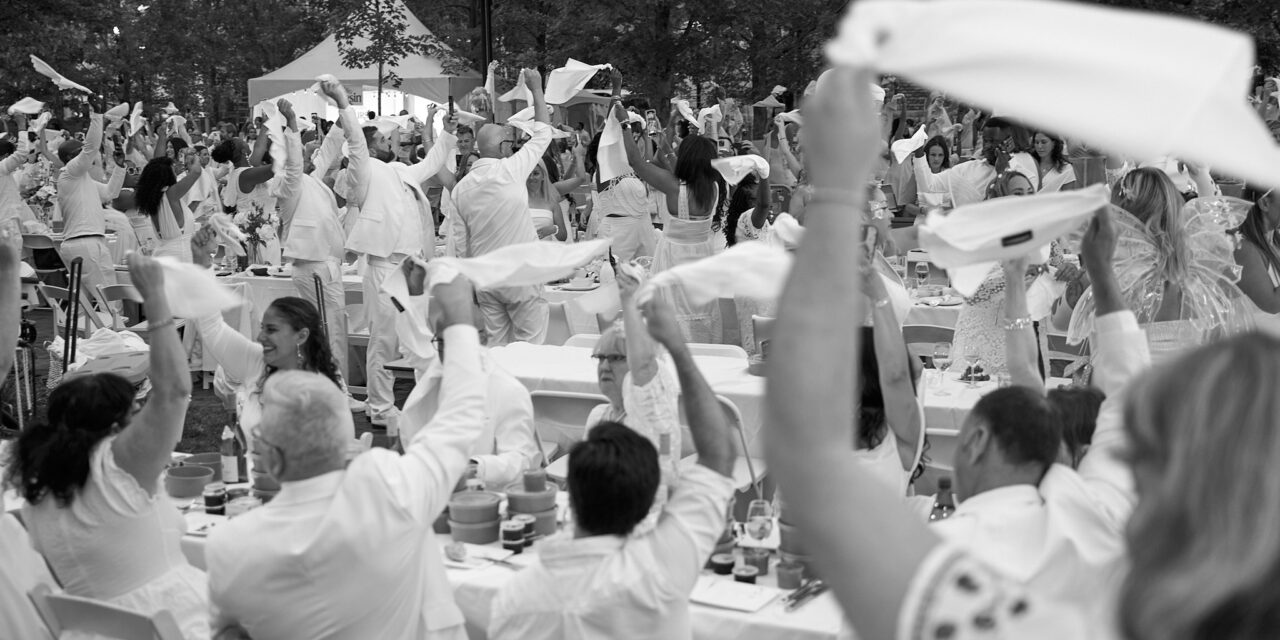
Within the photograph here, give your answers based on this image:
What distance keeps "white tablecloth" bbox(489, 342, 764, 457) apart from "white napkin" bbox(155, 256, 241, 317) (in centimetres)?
208

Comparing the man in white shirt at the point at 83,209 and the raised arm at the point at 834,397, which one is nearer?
the raised arm at the point at 834,397

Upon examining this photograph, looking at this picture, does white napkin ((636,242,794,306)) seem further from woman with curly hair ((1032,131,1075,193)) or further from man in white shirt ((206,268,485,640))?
woman with curly hair ((1032,131,1075,193))

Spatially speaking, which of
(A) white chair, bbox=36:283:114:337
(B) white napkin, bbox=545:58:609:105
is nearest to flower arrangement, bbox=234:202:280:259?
(A) white chair, bbox=36:283:114:337

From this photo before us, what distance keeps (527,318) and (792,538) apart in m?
4.95

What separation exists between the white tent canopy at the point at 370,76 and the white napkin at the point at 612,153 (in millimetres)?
12465

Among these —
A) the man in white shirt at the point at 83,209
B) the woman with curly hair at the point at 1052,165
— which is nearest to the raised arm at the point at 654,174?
the woman with curly hair at the point at 1052,165

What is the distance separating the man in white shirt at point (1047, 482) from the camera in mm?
2424

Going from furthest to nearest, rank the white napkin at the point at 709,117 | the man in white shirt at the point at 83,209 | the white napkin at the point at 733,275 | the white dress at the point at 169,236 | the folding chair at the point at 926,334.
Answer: the white napkin at the point at 709,117 < the man in white shirt at the point at 83,209 < the white dress at the point at 169,236 < the folding chair at the point at 926,334 < the white napkin at the point at 733,275

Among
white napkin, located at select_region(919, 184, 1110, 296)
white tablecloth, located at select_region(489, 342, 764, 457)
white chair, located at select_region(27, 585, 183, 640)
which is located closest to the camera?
white napkin, located at select_region(919, 184, 1110, 296)

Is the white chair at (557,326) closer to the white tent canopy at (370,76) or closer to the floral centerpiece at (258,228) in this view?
the floral centerpiece at (258,228)

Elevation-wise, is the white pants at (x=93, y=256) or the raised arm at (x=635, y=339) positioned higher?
the raised arm at (x=635, y=339)

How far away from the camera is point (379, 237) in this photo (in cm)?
890

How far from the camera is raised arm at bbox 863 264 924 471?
4.10m

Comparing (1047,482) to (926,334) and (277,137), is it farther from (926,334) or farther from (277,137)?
(277,137)
